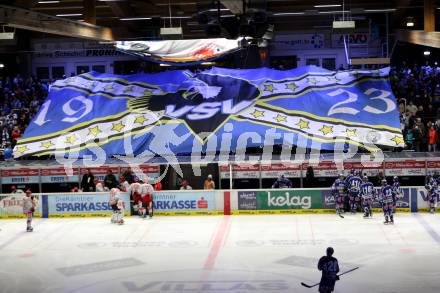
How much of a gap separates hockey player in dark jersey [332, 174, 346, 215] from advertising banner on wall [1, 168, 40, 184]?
1148cm

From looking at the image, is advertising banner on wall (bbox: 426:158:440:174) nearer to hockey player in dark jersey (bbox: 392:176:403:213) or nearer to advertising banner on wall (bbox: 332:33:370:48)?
hockey player in dark jersey (bbox: 392:176:403:213)

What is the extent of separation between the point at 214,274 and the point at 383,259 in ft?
14.8

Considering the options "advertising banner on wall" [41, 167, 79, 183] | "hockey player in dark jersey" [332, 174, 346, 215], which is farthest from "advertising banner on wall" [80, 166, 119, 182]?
"hockey player in dark jersey" [332, 174, 346, 215]

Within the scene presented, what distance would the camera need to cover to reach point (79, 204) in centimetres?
2494

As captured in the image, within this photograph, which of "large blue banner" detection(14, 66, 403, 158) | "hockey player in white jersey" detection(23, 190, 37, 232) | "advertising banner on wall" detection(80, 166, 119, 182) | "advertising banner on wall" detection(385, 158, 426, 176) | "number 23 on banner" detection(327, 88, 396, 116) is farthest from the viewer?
"number 23 on banner" detection(327, 88, 396, 116)

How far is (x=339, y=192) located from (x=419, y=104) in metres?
8.42

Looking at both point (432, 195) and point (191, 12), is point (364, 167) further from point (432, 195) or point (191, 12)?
point (191, 12)

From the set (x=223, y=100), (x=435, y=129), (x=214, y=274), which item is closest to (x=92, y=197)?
(x=223, y=100)

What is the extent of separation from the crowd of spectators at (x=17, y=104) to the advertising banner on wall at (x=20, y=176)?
2.40m

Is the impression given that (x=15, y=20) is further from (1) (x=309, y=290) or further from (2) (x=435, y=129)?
(2) (x=435, y=129)

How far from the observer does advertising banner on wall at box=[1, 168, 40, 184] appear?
26.6m

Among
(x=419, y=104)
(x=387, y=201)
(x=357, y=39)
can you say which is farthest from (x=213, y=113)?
(x=357, y=39)

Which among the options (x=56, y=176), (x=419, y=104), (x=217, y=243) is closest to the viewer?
(x=217, y=243)

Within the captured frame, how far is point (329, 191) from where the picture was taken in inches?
955
